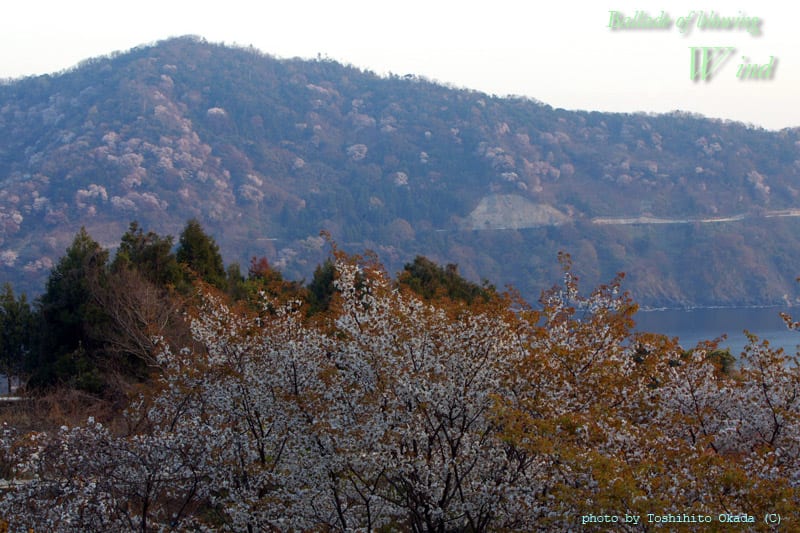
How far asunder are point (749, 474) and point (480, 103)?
136587mm

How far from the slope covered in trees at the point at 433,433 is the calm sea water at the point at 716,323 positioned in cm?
5092

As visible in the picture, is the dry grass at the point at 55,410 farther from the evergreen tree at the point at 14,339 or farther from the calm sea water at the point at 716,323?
the calm sea water at the point at 716,323

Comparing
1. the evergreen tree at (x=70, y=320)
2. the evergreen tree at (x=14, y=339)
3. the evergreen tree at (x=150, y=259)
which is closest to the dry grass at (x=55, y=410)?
the evergreen tree at (x=70, y=320)

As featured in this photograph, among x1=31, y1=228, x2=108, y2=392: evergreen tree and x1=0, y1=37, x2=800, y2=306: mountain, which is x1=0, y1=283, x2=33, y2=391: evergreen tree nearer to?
x1=31, y1=228, x2=108, y2=392: evergreen tree

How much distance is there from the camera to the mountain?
97.6 meters

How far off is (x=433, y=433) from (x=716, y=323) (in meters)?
76.8

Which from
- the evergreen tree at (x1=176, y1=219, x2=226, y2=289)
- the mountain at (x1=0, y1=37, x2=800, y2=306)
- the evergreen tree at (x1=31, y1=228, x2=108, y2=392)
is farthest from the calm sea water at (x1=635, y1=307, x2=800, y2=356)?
the evergreen tree at (x1=31, y1=228, x2=108, y2=392)

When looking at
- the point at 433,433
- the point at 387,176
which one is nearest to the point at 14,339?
the point at 433,433

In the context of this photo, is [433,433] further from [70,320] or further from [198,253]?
[198,253]

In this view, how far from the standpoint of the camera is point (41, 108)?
129m

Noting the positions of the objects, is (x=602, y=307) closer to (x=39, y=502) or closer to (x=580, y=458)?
(x=580, y=458)

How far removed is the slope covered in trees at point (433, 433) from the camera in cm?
823

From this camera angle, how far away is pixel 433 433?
380 inches

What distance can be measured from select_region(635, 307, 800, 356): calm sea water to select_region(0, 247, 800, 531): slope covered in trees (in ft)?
167
